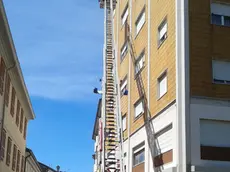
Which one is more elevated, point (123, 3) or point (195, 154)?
point (123, 3)

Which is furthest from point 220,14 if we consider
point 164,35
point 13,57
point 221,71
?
point 13,57

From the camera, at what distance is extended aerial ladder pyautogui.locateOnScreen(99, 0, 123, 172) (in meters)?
21.5

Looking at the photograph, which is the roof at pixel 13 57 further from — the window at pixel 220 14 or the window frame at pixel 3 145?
the window at pixel 220 14

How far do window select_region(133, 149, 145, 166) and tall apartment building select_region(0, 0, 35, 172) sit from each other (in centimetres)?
756

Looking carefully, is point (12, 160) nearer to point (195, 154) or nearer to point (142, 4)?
point (142, 4)

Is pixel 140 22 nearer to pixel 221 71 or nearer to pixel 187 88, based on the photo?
pixel 221 71

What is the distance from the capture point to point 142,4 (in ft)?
88.2

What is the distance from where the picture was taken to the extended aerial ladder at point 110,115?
21.5 m

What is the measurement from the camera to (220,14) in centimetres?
2003

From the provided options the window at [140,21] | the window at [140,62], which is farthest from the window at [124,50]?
the window at [140,62]

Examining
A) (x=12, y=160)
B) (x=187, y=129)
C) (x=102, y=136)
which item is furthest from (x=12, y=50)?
(x=187, y=129)

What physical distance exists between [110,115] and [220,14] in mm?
7855

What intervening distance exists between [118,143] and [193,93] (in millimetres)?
5281

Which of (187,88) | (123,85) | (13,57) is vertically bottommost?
(187,88)
